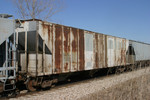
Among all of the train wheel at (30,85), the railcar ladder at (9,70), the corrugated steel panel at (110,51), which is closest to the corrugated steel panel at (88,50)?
the corrugated steel panel at (110,51)

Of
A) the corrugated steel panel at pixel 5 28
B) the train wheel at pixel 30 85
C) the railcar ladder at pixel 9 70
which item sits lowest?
the train wheel at pixel 30 85

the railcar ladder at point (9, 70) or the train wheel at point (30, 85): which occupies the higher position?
the railcar ladder at point (9, 70)

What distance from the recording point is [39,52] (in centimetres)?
793

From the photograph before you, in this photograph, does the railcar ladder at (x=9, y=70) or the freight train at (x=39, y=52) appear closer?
the railcar ladder at (x=9, y=70)

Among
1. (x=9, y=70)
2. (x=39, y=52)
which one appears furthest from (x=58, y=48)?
(x=9, y=70)

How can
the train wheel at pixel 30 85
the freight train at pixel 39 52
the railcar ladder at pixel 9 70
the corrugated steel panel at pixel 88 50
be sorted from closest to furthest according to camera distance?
the railcar ladder at pixel 9 70, the freight train at pixel 39 52, the train wheel at pixel 30 85, the corrugated steel panel at pixel 88 50

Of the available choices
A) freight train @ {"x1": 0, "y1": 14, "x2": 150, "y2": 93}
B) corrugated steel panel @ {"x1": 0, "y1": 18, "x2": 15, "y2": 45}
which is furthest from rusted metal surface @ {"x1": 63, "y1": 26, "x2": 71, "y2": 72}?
corrugated steel panel @ {"x1": 0, "y1": 18, "x2": 15, "y2": 45}

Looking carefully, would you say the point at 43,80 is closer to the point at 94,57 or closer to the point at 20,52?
the point at 20,52

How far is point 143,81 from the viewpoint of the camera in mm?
5824

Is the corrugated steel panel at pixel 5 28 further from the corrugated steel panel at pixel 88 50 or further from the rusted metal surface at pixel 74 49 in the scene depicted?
the corrugated steel panel at pixel 88 50

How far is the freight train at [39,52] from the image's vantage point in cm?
693

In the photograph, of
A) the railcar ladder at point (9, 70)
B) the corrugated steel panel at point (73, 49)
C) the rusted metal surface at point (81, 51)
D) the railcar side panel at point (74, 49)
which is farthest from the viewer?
the rusted metal surface at point (81, 51)

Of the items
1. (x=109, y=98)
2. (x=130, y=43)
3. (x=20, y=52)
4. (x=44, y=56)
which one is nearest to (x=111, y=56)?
(x=130, y=43)

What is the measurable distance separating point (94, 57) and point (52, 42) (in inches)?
177
